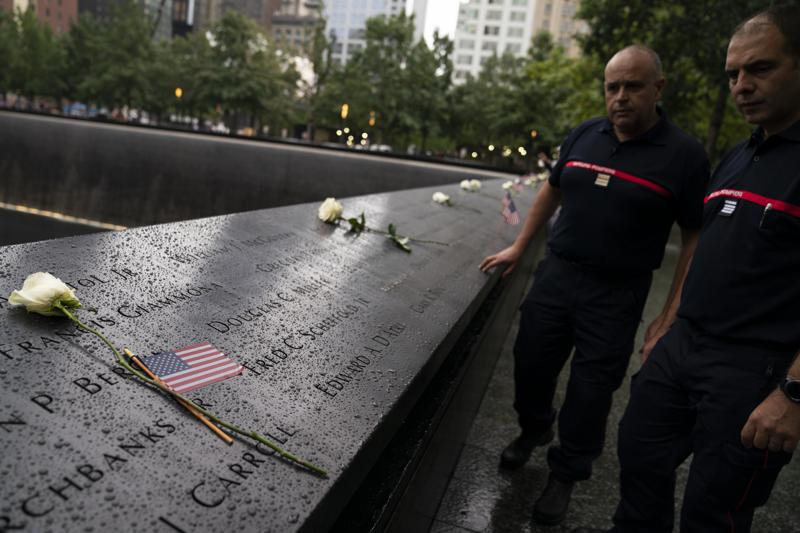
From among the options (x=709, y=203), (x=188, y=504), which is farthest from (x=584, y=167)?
(x=188, y=504)

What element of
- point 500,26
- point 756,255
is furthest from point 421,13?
point 756,255

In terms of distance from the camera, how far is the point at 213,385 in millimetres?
1524

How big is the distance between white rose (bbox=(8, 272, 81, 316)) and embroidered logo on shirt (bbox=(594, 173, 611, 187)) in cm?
230

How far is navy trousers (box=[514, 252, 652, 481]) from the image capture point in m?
2.86

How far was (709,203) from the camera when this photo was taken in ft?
7.36

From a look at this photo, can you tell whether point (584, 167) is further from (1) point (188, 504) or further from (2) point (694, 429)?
(1) point (188, 504)

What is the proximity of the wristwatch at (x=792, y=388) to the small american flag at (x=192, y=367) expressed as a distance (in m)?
1.57

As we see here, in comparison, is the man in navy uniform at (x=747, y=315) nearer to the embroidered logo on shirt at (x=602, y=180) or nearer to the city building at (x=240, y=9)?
the embroidered logo on shirt at (x=602, y=180)

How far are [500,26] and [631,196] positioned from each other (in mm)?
100953

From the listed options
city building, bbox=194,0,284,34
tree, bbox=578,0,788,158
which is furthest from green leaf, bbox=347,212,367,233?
city building, bbox=194,0,284,34

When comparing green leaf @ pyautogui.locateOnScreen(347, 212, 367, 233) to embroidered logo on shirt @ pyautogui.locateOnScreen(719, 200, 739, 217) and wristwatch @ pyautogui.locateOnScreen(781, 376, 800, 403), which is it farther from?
wristwatch @ pyautogui.locateOnScreen(781, 376, 800, 403)

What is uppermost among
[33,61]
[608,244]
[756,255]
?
[33,61]

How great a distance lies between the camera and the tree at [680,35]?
11.4 meters

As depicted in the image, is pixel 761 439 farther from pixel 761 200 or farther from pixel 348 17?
pixel 348 17
